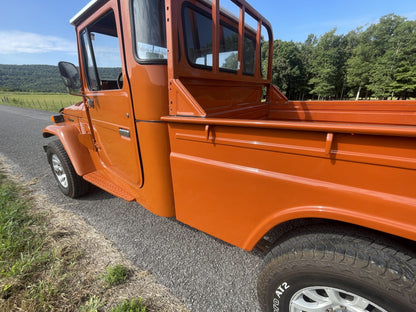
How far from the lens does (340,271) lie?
1.05 meters

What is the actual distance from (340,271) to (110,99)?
7.92 ft

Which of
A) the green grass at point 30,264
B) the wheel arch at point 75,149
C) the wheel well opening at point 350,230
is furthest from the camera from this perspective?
the wheel arch at point 75,149

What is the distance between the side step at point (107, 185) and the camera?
2.36 metres

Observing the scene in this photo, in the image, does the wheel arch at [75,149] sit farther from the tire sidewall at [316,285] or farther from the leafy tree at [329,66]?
the leafy tree at [329,66]

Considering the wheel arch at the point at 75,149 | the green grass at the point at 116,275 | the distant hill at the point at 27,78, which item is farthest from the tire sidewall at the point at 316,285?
the distant hill at the point at 27,78

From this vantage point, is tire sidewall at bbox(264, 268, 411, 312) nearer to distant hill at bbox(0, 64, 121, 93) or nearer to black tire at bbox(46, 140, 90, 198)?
black tire at bbox(46, 140, 90, 198)

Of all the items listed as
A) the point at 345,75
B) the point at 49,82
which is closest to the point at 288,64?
the point at 345,75

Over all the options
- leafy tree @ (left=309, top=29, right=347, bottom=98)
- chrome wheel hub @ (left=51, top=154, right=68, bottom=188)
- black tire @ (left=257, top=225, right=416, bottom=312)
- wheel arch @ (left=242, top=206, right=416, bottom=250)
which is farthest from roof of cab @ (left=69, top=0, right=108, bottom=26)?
leafy tree @ (left=309, top=29, right=347, bottom=98)

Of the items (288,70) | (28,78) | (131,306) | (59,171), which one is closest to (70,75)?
(59,171)

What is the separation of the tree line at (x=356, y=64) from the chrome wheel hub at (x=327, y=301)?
138ft

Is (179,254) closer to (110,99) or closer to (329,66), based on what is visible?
(110,99)

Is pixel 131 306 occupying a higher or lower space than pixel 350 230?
lower

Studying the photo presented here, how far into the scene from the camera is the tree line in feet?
102

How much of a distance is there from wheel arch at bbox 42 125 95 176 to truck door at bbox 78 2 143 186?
1.06 ft
